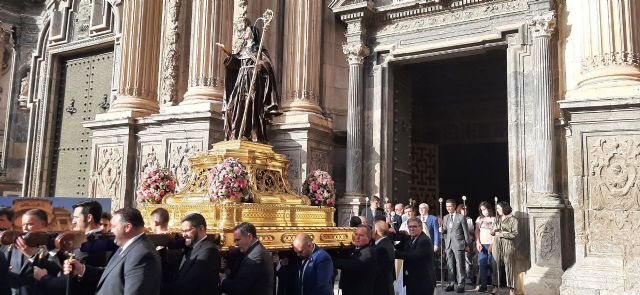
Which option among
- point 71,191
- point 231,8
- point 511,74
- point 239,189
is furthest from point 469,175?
point 239,189

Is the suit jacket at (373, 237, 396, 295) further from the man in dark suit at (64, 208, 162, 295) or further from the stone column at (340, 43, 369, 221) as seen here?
the stone column at (340, 43, 369, 221)

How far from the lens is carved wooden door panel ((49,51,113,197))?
1596cm

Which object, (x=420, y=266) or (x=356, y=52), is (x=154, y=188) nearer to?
(x=420, y=266)

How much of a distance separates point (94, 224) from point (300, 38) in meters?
7.86

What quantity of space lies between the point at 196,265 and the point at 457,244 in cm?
668

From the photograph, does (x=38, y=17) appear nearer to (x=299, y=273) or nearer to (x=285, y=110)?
(x=285, y=110)

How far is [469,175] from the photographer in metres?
20.8

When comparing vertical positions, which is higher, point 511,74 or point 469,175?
point 511,74

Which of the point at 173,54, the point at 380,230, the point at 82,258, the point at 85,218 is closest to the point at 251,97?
the point at 380,230

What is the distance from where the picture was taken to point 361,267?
19.6 ft

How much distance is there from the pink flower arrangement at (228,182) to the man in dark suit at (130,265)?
2588mm

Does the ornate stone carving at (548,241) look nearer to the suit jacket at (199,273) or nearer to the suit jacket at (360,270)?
the suit jacket at (360,270)

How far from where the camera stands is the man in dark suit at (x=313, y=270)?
5438 millimetres

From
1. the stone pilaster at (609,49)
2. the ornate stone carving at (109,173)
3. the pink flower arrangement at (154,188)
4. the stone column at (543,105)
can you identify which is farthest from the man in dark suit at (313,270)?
the ornate stone carving at (109,173)
